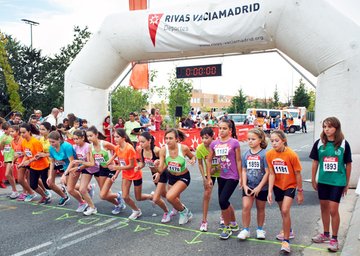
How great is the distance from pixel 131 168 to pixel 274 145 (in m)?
2.46

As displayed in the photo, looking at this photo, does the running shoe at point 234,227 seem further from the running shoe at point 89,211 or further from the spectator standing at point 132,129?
the spectator standing at point 132,129

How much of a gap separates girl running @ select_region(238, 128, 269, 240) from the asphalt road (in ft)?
1.33

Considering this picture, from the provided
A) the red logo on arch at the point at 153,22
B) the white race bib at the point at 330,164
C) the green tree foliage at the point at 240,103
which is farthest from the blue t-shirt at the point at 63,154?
the green tree foliage at the point at 240,103

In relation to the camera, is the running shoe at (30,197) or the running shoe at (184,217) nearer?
the running shoe at (184,217)

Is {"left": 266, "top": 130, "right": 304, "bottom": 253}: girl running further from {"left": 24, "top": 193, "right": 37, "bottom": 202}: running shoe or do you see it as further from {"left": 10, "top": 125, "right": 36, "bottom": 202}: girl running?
{"left": 24, "top": 193, "right": 37, "bottom": 202}: running shoe

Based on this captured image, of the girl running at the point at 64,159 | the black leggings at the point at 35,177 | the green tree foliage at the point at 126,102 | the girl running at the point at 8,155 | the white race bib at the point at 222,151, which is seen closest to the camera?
the white race bib at the point at 222,151

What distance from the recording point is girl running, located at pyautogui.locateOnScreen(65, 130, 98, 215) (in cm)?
651

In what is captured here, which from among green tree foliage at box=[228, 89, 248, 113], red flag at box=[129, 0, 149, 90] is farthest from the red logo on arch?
green tree foliage at box=[228, 89, 248, 113]

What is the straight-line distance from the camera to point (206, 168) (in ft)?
18.1

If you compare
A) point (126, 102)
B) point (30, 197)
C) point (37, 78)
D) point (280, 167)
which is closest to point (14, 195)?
point (30, 197)

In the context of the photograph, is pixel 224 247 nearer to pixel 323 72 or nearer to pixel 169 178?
pixel 169 178

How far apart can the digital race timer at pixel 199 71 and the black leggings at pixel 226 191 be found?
19.4 ft

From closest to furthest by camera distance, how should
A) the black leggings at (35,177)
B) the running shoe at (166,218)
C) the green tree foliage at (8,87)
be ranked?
the running shoe at (166,218) < the black leggings at (35,177) < the green tree foliage at (8,87)

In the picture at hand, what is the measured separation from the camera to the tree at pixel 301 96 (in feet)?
201
